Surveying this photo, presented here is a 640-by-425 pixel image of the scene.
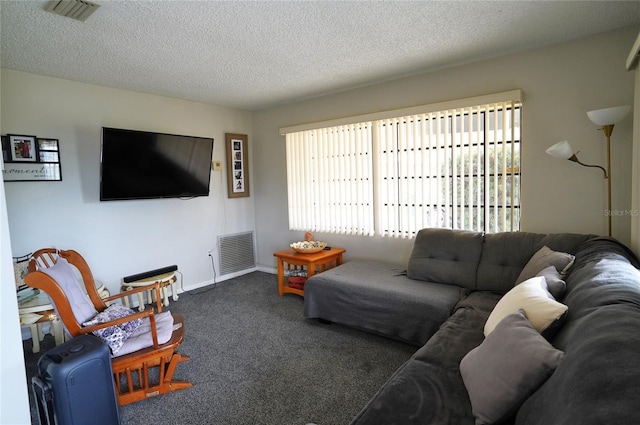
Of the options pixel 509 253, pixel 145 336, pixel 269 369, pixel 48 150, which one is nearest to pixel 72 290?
pixel 145 336

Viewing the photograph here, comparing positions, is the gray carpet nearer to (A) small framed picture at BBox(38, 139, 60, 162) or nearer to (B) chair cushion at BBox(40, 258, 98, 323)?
(B) chair cushion at BBox(40, 258, 98, 323)

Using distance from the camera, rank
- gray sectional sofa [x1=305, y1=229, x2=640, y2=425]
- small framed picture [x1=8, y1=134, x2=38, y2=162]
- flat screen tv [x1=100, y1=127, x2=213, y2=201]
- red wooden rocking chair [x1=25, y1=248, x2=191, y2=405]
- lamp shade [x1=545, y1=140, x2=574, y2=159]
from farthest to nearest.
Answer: flat screen tv [x1=100, y1=127, x2=213, y2=201]
small framed picture [x1=8, y1=134, x2=38, y2=162]
lamp shade [x1=545, y1=140, x2=574, y2=159]
red wooden rocking chair [x1=25, y1=248, x2=191, y2=405]
gray sectional sofa [x1=305, y1=229, x2=640, y2=425]

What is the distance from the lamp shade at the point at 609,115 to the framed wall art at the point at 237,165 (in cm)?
404

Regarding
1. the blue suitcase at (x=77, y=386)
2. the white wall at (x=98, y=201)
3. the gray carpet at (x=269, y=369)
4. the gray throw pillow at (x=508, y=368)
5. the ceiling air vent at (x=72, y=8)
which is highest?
the ceiling air vent at (x=72, y=8)

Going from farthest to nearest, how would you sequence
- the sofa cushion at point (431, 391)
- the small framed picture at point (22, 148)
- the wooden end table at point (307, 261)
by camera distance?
the wooden end table at point (307, 261) → the small framed picture at point (22, 148) → the sofa cushion at point (431, 391)

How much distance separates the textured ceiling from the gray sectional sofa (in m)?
1.64

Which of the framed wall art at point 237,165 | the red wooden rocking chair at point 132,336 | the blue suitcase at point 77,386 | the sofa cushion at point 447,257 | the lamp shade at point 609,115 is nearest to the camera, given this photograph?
the blue suitcase at point 77,386

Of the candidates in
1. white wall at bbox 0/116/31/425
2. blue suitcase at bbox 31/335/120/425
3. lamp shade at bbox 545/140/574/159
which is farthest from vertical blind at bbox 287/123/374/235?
white wall at bbox 0/116/31/425

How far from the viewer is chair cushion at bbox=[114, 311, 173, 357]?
2046mm

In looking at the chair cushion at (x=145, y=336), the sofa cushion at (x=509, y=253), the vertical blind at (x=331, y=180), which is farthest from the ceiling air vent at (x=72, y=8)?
the sofa cushion at (x=509, y=253)

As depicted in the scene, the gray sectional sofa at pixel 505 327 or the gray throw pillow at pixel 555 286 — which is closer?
the gray sectional sofa at pixel 505 327

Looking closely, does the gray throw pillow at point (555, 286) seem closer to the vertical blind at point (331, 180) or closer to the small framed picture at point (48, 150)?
the vertical blind at point (331, 180)

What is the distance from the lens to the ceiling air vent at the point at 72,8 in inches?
77.2

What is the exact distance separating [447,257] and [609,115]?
1.58 m
